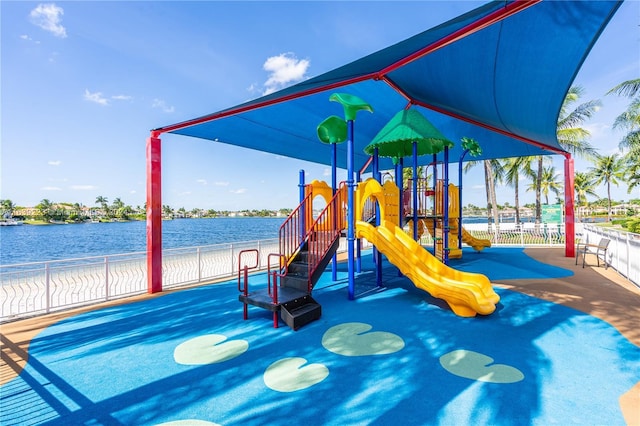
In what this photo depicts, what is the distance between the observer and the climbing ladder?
17.7 ft

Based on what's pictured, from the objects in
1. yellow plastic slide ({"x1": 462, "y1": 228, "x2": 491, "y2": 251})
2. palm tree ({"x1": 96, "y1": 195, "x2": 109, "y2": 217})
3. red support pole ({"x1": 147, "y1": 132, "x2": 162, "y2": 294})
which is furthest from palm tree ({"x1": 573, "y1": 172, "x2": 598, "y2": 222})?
palm tree ({"x1": 96, "y1": 195, "x2": 109, "y2": 217})

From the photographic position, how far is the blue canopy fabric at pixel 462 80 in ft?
12.2

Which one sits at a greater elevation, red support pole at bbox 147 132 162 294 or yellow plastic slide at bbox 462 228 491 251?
red support pole at bbox 147 132 162 294

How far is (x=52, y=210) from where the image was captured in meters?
116

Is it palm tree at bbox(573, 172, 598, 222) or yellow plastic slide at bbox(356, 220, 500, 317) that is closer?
yellow plastic slide at bbox(356, 220, 500, 317)

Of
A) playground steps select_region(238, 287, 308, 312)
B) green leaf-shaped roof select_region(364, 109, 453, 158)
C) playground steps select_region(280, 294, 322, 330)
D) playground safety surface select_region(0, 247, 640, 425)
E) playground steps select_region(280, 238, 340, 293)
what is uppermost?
green leaf-shaped roof select_region(364, 109, 453, 158)

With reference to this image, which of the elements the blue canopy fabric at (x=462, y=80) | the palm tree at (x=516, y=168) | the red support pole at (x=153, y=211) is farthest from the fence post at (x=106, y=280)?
the palm tree at (x=516, y=168)

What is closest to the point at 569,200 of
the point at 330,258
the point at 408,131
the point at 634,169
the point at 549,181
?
the point at 408,131

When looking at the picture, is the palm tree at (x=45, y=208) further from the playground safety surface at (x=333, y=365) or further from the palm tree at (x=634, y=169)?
the palm tree at (x=634, y=169)

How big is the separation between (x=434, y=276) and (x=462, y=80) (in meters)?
4.12

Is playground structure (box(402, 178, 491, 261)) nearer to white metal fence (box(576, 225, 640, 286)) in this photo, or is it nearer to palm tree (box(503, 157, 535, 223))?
white metal fence (box(576, 225, 640, 286))

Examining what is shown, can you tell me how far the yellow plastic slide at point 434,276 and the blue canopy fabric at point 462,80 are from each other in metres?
3.44

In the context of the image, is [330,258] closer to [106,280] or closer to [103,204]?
[106,280]

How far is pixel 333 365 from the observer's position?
12.9 feet
